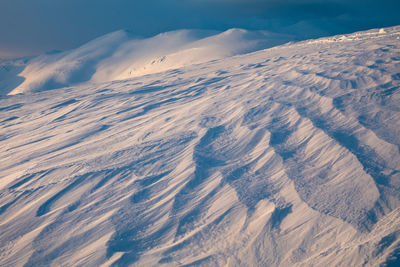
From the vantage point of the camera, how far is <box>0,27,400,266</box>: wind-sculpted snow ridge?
1.87 m

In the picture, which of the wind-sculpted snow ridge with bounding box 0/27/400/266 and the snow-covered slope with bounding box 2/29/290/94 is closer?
the wind-sculpted snow ridge with bounding box 0/27/400/266

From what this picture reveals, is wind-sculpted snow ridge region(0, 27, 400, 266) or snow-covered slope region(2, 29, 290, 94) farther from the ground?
snow-covered slope region(2, 29, 290, 94)

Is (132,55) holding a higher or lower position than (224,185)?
higher

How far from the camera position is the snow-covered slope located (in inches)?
632

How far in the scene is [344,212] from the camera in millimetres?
1940

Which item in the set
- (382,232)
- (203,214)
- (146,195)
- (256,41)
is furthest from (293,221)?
(256,41)

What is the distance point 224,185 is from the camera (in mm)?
2557

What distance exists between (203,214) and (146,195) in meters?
0.70

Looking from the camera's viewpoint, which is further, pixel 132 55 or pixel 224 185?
pixel 132 55

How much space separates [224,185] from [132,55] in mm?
22164

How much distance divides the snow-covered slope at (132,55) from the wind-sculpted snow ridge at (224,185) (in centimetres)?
1076

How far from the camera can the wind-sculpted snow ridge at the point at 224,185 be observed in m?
1.87

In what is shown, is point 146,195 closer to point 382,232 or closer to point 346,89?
point 382,232

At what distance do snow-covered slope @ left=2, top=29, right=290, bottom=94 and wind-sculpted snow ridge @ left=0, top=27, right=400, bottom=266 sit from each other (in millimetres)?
10764
